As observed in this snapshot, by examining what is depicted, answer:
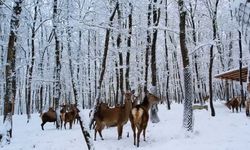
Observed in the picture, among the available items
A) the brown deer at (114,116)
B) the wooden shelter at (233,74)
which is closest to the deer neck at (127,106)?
the brown deer at (114,116)

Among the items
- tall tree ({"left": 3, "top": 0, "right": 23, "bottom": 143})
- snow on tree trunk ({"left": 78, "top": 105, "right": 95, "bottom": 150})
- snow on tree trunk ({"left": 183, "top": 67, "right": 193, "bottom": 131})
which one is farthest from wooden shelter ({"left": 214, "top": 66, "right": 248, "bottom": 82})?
snow on tree trunk ({"left": 78, "top": 105, "right": 95, "bottom": 150})

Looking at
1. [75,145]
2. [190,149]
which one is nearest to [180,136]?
[190,149]

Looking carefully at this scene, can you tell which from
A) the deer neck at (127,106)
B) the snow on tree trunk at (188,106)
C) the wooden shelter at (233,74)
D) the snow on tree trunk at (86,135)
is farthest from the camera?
the wooden shelter at (233,74)

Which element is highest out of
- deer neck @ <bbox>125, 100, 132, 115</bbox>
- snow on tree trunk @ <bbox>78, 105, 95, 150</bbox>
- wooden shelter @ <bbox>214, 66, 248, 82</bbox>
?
wooden shelter @ <bbox>214, 66, 248, 82</bbox>

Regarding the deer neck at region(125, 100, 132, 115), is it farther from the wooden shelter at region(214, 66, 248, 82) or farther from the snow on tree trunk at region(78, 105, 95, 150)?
the wooden shelter at region(214, 66, 248, 82)

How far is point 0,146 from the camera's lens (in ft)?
38.5

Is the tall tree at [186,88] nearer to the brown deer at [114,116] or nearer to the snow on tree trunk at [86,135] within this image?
the brown deer at [114,116]

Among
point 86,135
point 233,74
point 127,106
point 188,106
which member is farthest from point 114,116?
point 233,74

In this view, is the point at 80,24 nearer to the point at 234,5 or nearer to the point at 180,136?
the point at 180,136

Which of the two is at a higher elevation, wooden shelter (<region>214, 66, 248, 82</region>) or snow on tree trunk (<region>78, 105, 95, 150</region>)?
wooden shelter (<region>214, 66, 248, 82</region>)

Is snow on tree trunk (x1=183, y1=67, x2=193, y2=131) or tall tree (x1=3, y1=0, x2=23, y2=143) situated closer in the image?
tall tree (x1=3, y1=0, x2=23, y2=143)

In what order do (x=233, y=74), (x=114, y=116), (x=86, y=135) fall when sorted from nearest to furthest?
(x=86, y=135)
(x=114, y=116)
(x=233, y=74)

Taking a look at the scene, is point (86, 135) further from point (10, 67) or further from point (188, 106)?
point (188, 106)

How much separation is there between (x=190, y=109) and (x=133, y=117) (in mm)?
2520
